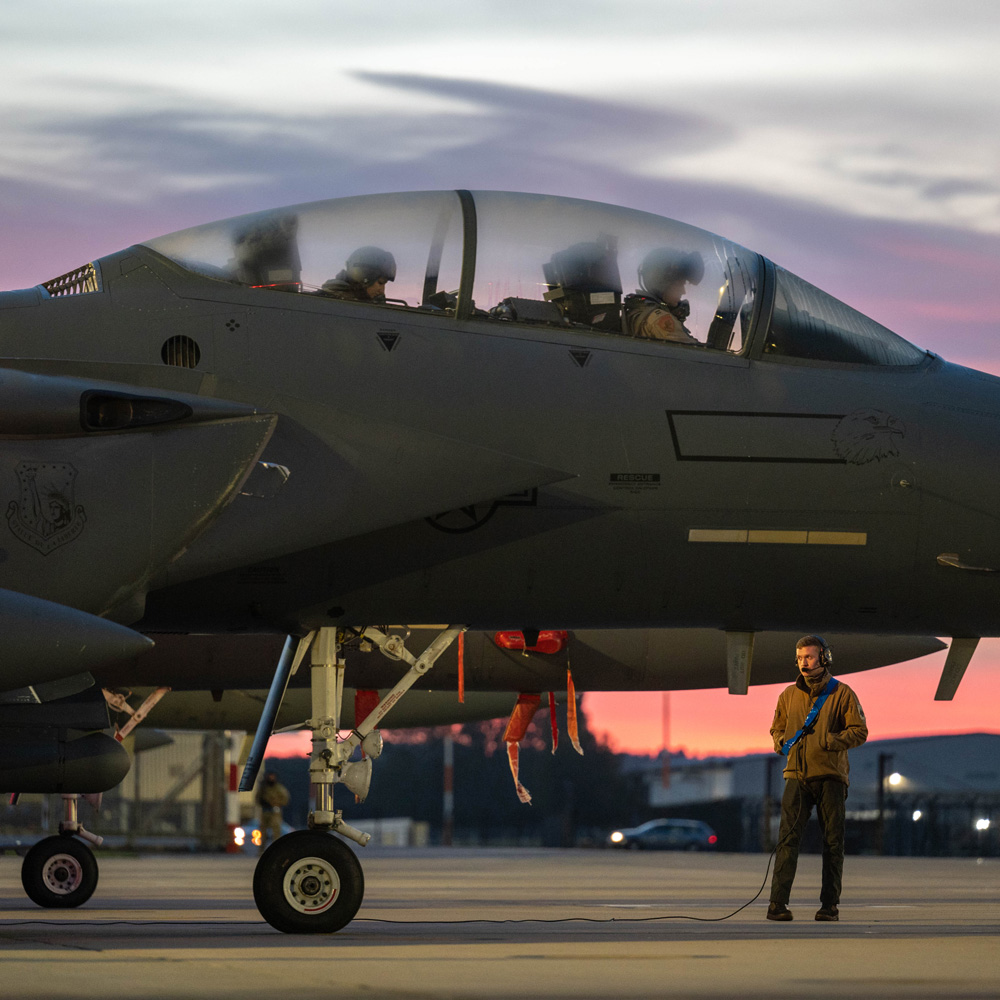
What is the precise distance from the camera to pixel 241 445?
10.3 metres

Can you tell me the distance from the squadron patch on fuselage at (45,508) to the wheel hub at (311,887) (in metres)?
2.63

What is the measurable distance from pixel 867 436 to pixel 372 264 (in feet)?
11.7

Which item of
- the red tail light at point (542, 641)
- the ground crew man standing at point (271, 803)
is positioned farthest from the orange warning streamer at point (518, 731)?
the ground crew man standing at point (271, 803)

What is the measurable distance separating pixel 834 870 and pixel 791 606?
2.37m

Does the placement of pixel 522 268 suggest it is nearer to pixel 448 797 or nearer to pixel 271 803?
pixel 271 803

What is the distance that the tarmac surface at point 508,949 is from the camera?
7.33 m

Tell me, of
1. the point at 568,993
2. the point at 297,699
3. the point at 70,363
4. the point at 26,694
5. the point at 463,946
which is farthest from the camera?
the point at 297,699

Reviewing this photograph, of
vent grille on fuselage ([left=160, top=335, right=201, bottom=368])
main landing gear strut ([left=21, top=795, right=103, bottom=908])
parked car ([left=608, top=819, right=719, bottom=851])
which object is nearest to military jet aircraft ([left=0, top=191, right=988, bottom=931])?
vent grille on fuselage ([left=160, top=335, right=201, bottom=368])

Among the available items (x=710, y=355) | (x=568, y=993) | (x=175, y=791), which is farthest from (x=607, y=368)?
(x=175, y=791)

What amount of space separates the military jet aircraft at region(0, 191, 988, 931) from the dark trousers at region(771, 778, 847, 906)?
1271 mm

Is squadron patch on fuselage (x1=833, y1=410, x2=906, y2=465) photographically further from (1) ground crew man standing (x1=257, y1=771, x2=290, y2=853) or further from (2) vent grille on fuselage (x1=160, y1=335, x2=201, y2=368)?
(1) ground crew man standing (x1=257, y1=771, x2=290, y2=853)

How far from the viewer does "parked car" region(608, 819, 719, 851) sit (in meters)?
64.1

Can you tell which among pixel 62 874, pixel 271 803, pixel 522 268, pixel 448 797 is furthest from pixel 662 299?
pixel 448 797

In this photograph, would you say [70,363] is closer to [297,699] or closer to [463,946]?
[463,946]
